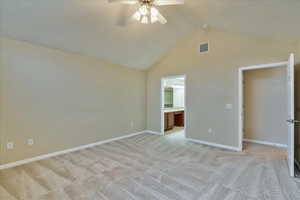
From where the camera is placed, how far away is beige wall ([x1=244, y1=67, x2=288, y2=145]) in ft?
12.5

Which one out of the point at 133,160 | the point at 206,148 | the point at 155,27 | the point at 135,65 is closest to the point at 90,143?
the point at 133,160

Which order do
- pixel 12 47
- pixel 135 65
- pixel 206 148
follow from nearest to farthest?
1. pixel 12 47
2. pixel 206 148
3. pixel 135 65

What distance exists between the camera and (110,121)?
4414 millimetres

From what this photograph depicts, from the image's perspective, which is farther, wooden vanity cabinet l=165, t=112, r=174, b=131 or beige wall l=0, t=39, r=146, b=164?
wooden vanity cabinet l=165, t=112, r=174, b=131

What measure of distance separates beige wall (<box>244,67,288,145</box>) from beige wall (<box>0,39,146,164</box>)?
395cm

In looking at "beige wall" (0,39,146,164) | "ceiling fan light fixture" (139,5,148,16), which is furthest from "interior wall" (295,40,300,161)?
"beige wall" (0,39,146,164)

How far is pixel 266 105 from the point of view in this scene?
4059 millimetres

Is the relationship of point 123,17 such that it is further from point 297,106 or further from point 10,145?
point 297,106

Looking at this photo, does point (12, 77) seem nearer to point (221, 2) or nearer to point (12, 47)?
point (12, 47)

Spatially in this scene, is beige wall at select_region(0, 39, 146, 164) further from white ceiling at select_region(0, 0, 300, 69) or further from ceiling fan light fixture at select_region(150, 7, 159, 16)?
ceiling fan light fixture at select_region(150, 7, 159, 16)

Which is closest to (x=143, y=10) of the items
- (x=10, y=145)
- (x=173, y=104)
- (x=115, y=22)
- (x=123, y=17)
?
(x=123, y=17)

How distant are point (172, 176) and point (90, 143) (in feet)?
8.34

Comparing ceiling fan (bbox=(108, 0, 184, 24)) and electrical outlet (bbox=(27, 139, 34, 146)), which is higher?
ceiling fan (bbox=(108, 0, 184, 24))

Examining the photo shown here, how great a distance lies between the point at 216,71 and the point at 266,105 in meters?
1.79
